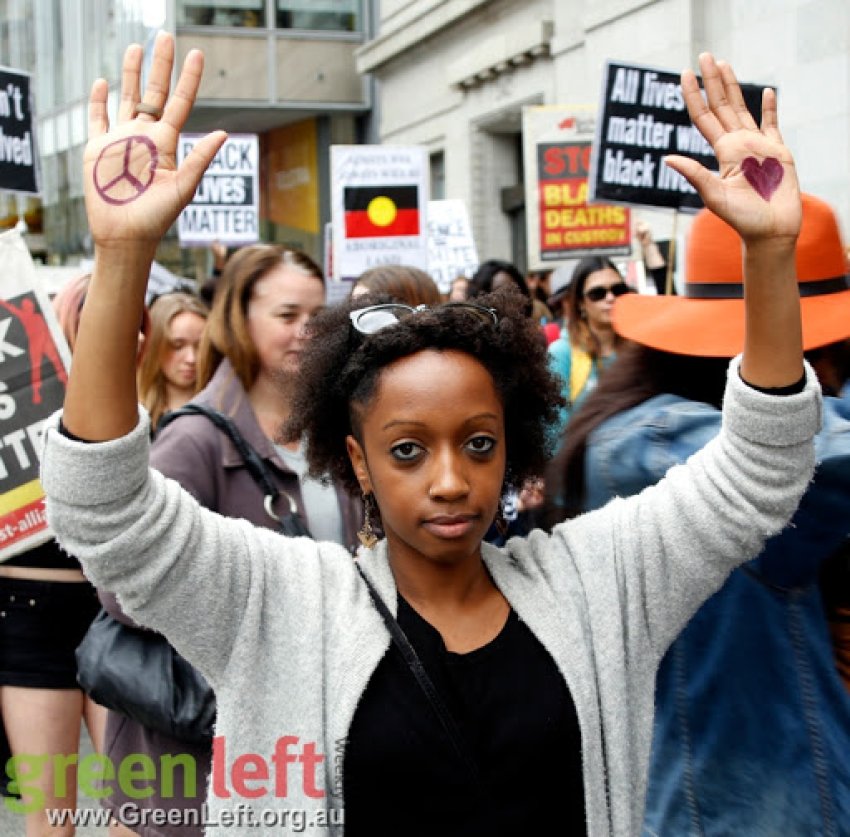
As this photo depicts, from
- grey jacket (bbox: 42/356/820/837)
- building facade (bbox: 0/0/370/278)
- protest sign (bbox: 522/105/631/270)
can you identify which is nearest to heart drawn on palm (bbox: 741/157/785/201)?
grey jacket (bbox: 42/356/820/837)

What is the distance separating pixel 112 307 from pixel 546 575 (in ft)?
2.66

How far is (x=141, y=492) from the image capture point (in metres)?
1.88

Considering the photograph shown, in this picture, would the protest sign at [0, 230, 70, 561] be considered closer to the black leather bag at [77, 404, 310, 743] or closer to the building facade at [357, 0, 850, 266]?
the black leather bag at [77, 404, 310, 743]

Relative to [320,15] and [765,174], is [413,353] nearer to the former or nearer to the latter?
[765,174]

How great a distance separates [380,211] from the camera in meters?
9.73

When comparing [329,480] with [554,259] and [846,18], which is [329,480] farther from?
[846,18]

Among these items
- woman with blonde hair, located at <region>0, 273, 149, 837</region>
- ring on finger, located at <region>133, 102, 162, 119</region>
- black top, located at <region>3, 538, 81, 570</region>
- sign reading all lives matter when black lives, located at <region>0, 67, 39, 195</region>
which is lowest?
woman with blonde hair, located at <region>0, 273, 149, 837</region>

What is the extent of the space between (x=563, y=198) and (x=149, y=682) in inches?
306

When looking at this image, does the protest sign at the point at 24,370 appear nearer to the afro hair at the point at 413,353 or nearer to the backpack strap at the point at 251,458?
the backpack strap at the point at 251,458

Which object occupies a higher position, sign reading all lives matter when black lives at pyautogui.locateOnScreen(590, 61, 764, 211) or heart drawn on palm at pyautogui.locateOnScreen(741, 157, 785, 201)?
sign reading all lives matter when black lives at pyautogui.locateOnScreen(590, 61, 764, 211)

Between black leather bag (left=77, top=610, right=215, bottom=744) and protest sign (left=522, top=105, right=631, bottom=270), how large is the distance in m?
7.55

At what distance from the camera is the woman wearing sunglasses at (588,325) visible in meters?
7.04

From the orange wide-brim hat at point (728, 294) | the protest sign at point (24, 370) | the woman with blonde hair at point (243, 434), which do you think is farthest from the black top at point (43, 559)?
the orange wide-brim hat at point (728, 294)

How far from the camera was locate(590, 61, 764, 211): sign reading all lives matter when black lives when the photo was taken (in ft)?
24.6
